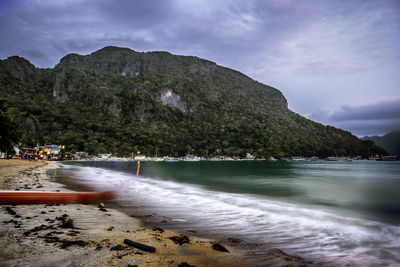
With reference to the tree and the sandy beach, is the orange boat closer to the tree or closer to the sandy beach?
the sandy beach

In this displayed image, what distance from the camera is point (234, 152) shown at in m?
199

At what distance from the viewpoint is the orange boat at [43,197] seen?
1098cm

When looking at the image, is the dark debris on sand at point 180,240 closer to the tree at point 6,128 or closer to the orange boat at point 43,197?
the orange boat at point 43,197

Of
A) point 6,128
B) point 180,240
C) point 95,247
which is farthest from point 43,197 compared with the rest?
point 6,128

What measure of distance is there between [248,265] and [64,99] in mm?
220747

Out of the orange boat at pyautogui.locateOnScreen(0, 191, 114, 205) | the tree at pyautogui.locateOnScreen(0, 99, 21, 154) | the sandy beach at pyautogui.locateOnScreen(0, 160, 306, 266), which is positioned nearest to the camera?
the sandy beach at pyautogui.locateOnScreen(0, 160, 306, 266)

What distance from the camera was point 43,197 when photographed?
12.0m

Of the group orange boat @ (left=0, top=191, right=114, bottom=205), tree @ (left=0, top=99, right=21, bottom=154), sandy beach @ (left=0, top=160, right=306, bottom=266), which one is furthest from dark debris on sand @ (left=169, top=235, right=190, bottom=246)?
tree @ (left=0, top=99, right=21, bottom=154)

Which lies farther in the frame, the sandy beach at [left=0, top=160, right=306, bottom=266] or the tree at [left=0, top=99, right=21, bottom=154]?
the tree at [left=0, top=99, right=21, bottom=154]

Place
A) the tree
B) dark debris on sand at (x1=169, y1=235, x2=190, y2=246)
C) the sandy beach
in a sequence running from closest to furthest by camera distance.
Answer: the sandy beach < dark debris on sand at (x1=169, y1=235, x2=190, y2=246) < the tree

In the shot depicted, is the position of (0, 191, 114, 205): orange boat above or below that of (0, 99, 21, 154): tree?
below

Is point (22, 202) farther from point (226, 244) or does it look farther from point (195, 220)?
point (226, 244)

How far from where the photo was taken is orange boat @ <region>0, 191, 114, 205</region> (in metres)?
11.0

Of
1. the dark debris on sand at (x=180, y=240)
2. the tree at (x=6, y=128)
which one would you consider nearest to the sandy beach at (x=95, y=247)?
the dark debris on sand at (x=180, y=240)
